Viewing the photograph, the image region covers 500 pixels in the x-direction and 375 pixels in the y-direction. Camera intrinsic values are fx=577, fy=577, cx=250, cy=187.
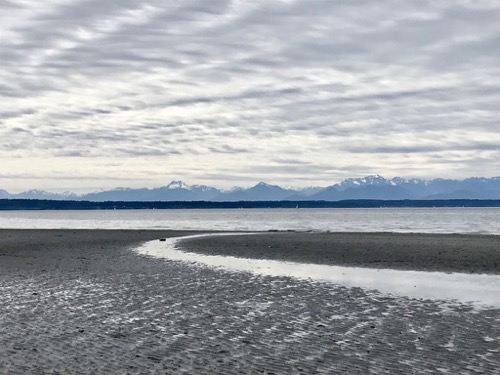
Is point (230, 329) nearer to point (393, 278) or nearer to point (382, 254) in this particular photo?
point (393, 278)

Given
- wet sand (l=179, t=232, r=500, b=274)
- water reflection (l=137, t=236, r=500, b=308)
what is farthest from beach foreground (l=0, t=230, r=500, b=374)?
wet sand (l=179, t=232, r=500, b=274)

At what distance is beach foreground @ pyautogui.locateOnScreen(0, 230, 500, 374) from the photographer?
1280cm

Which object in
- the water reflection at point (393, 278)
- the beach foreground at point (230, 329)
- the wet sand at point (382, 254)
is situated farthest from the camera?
the wet sand at point (382, 254)

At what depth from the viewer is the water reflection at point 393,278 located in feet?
76.5

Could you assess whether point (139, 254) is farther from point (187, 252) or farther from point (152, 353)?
point (152, 353)

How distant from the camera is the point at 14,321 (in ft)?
57.8

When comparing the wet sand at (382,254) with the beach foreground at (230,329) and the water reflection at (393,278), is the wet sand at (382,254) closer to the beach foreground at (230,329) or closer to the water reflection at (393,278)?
the water reflection at (393,278)

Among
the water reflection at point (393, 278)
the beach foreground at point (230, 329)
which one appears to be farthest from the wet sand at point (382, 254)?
the beach foreground at point (230, 329)

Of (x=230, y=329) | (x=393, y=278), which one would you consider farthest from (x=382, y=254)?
(x=230, y=329)

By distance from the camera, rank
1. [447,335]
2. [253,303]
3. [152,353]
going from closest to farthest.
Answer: [152,353], [447,335], [253,303]

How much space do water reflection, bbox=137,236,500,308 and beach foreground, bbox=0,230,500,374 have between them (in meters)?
1.62

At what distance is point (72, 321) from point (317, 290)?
10.8 m

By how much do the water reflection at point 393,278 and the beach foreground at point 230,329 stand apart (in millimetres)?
1615

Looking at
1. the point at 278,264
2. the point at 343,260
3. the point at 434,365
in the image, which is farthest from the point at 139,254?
the point at 434,365
